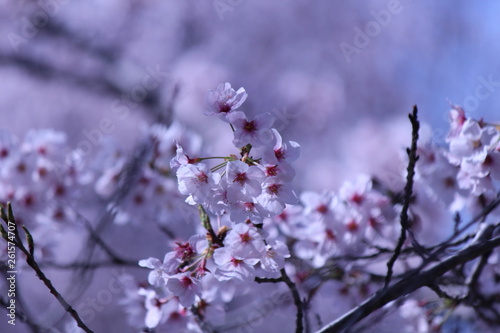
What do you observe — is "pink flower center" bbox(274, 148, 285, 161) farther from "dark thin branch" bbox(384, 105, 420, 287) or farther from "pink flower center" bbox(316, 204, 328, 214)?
"pink flower center" bbox(316, 204, 328, 214)

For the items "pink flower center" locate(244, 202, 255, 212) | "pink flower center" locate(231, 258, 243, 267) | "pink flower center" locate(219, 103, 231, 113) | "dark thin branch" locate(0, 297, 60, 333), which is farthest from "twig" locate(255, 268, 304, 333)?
"dark thin branch" locate(0, 297, 60, 333)

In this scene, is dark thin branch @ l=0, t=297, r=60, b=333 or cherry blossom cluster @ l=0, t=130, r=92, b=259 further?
cherry blossom cluster @ l=0, t=130, r=92, b=259

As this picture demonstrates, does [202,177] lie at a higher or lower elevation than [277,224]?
lower

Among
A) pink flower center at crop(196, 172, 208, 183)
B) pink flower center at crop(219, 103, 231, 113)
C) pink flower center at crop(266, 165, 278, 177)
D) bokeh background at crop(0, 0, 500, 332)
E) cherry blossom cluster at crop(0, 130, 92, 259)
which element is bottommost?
pink flower center at crop(266, 165, 278, 177)

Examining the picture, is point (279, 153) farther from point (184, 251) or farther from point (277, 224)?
point (277, 224)

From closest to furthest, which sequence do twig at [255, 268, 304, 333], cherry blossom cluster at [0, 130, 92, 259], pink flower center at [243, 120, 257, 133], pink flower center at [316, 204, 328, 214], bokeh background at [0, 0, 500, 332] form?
pink flower center at [243, 120, 257, 133] < twig at [255, 268, 304, 333] < pink flower center at [316, 204, 328, 214] < cherry blossom cluster at [0, 130, 92, 259] < bokeh background at [0, 0, 500, 332]

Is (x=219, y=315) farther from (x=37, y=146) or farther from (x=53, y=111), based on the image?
(x=53, y=111)

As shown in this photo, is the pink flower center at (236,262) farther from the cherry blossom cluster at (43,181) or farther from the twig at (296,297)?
the cherry blossom cluster at (43,181)

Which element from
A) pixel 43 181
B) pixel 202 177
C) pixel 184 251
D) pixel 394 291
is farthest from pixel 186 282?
pixel 43 181

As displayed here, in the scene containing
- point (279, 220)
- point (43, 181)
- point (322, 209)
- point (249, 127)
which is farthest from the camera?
point (43, 181)
